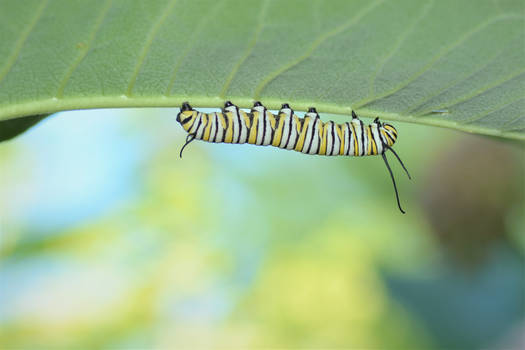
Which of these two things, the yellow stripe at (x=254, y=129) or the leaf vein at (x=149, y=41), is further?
the yellow stripe at (x=254, y=129)

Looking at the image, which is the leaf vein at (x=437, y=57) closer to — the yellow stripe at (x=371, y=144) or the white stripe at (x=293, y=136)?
the white stripe at (x=293, y=136)

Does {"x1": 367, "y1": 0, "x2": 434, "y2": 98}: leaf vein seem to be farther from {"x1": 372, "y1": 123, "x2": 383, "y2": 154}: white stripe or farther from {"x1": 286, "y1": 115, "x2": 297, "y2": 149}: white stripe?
{"x1": 372, "y1": 123, "x2": 383, "y2": 154}: white stripe

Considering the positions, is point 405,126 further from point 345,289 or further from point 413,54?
point 413,54

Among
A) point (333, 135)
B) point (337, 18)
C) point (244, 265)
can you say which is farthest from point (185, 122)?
point (244, 265)

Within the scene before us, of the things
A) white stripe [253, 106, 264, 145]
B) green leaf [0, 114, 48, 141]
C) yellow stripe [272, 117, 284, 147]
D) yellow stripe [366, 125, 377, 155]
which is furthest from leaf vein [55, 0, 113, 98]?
yellow stripe [366, 125, 377, 155]

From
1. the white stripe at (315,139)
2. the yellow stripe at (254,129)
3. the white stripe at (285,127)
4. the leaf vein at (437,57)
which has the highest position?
the yellow stripe at (254,129)

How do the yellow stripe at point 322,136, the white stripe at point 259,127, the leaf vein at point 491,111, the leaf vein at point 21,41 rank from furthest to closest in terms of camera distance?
the yellow stripe at point 322,136
the white stripe at point 259,127
the leaf vein at point 491,111
the leaf vein at point 21,41

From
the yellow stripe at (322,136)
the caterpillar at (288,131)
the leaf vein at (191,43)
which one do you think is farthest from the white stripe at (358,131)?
the leaf vein at (191,43)

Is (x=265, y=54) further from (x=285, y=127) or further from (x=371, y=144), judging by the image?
(x=371, y=144)
